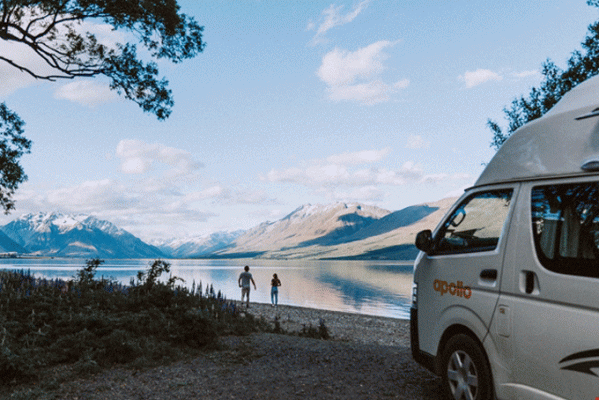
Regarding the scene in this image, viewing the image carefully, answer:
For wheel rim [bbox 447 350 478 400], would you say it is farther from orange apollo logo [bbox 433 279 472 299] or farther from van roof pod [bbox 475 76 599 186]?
van roof pod [bbox 475 76 599 186]

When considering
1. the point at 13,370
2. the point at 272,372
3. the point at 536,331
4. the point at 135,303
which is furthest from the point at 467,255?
the point at 135,303

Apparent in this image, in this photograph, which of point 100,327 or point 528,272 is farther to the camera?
point 100,327

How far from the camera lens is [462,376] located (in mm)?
4980

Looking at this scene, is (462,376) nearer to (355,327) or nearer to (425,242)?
(425,242)

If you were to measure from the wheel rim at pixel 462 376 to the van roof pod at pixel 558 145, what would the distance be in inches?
77.3

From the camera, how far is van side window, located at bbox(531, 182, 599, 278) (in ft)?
12.6

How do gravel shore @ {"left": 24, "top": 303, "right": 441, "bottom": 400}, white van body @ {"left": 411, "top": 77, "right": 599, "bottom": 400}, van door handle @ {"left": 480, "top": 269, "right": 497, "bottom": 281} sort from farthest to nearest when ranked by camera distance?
1. gravel shore @ {"left": 24, "top": 303, "right": 441, "bottom": 400}
2. van door handle @ {"left": 480, "top": 269, "right": 497, "bottom": 281}
3. white van body @ {"left": 411, "top": 77, "right": 599, "bottom": 400}

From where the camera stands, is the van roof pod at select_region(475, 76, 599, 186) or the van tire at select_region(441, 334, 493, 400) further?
the van tire at select_region(441, 334, 493, 400)

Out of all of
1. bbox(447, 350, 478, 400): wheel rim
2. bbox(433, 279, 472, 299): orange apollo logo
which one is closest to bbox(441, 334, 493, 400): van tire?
bbox(447, 350, 478, 400): wheel rim

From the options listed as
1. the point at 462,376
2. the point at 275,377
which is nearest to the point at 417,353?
the point at 462,376

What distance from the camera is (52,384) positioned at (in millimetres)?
6184

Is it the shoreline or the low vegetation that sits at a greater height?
the low vegetation

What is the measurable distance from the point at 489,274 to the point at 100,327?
22.7 ft

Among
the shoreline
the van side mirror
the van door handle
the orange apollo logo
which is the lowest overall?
the shoreline
